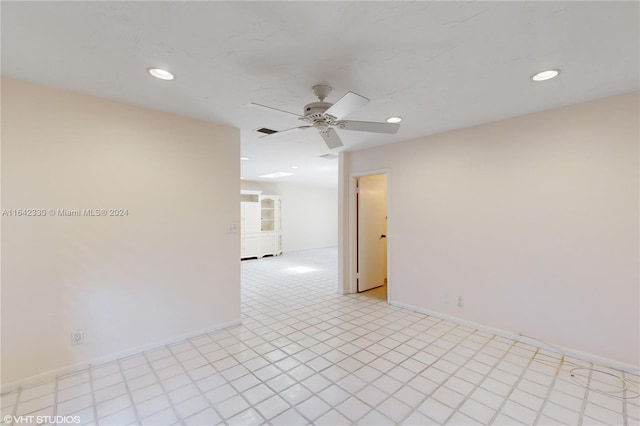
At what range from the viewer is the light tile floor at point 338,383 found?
1.88 metres

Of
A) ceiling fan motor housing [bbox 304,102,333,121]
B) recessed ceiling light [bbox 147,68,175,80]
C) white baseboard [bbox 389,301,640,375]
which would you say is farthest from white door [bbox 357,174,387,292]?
recessed ceiling light [bbox 147,68,175,80]

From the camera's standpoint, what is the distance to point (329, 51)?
179 cm

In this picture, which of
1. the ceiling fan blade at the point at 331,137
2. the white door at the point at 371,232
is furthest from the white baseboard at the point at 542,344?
the ceiling fan blade at the point at 331,137

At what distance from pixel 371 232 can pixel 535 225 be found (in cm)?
251

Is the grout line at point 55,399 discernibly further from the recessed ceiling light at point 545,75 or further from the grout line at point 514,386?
the recessed ceiling light at point 545,75

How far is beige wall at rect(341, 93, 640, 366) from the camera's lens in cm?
247

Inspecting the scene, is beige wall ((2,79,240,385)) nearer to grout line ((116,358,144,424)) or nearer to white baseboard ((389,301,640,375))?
grout line ((116,358,144,424))

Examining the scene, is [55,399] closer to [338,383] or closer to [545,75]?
[338,383]

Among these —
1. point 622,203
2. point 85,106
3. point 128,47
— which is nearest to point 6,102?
point 85,106

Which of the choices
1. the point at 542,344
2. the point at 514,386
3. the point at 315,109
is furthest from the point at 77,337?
the point at 542,344

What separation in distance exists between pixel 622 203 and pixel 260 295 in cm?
→ 449

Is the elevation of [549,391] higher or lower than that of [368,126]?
lower

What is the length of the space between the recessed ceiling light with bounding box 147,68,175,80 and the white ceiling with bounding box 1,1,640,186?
7 cm

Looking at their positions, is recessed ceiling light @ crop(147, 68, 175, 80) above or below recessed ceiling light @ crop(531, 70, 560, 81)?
above
